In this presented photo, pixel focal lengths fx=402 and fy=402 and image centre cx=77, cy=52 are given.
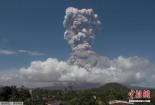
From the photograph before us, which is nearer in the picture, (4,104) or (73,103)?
(4,104)

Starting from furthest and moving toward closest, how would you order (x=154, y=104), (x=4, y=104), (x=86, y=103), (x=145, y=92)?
(x=154, y=104), (x=145, y=92), (x=86, y=103), (x=4, y=104)

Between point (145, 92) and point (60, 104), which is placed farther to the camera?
point (60, 104)

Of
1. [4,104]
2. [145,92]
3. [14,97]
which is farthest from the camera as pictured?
[14,97]

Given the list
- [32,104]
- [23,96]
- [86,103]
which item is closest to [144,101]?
[86,103]

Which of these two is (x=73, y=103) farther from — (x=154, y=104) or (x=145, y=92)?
(x=154, y=104)

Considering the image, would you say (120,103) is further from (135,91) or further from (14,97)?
(14,97)

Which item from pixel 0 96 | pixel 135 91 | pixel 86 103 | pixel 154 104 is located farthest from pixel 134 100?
pixel 0 96

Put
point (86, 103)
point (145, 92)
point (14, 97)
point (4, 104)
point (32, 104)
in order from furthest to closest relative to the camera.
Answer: point (14, 97) < point (32, 104) < point (145, 92) < point (86, 103) < point (4, 104)

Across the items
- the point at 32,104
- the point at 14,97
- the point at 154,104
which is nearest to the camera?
the point at 32,104
